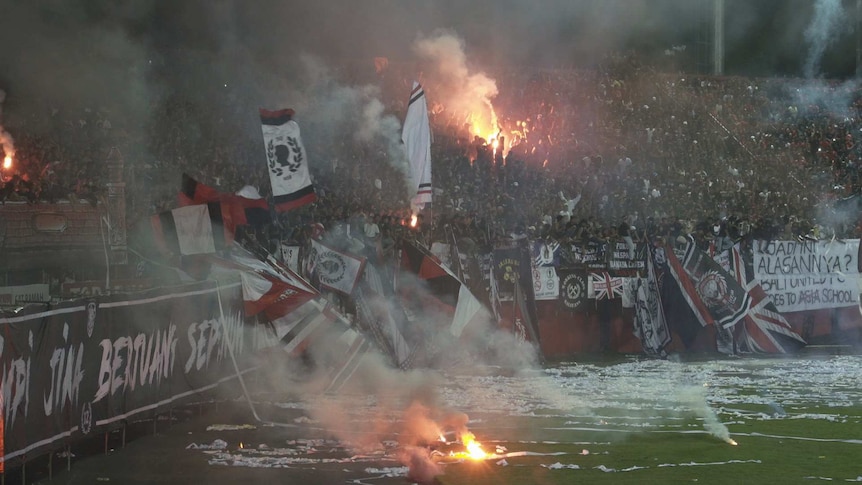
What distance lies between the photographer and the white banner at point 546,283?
1355 centimetres

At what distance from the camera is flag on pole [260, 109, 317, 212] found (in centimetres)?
1036

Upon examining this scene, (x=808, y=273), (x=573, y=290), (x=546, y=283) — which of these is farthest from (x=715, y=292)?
(x=546, y=283)

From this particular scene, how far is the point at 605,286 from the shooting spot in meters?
14.1

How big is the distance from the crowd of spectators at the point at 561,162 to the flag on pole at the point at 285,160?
1563 millimetres

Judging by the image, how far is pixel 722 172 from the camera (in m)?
21.5

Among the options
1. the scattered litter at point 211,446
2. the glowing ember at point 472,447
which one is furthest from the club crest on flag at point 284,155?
the glowing ember at point 472,447

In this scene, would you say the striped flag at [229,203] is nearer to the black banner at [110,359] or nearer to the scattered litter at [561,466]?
the black banner at [110,359]

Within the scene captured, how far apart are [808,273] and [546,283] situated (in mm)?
4707

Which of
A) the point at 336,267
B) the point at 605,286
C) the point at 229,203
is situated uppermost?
the point at 229,203

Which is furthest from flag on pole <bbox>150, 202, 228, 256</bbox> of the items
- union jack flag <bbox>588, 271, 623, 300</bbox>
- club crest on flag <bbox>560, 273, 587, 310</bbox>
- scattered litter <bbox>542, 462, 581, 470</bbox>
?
union jack flag <bbox>588, 271, 623, 300</bbox>

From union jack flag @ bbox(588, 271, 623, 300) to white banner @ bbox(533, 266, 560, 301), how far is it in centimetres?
56

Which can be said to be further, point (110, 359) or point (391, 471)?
point (110, 359)

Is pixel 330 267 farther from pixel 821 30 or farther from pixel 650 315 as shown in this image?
pixel 821 30

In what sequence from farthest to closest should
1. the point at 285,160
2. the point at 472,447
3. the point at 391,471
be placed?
the point at 285,160 → the point at 472,447 → the point at 391,471
